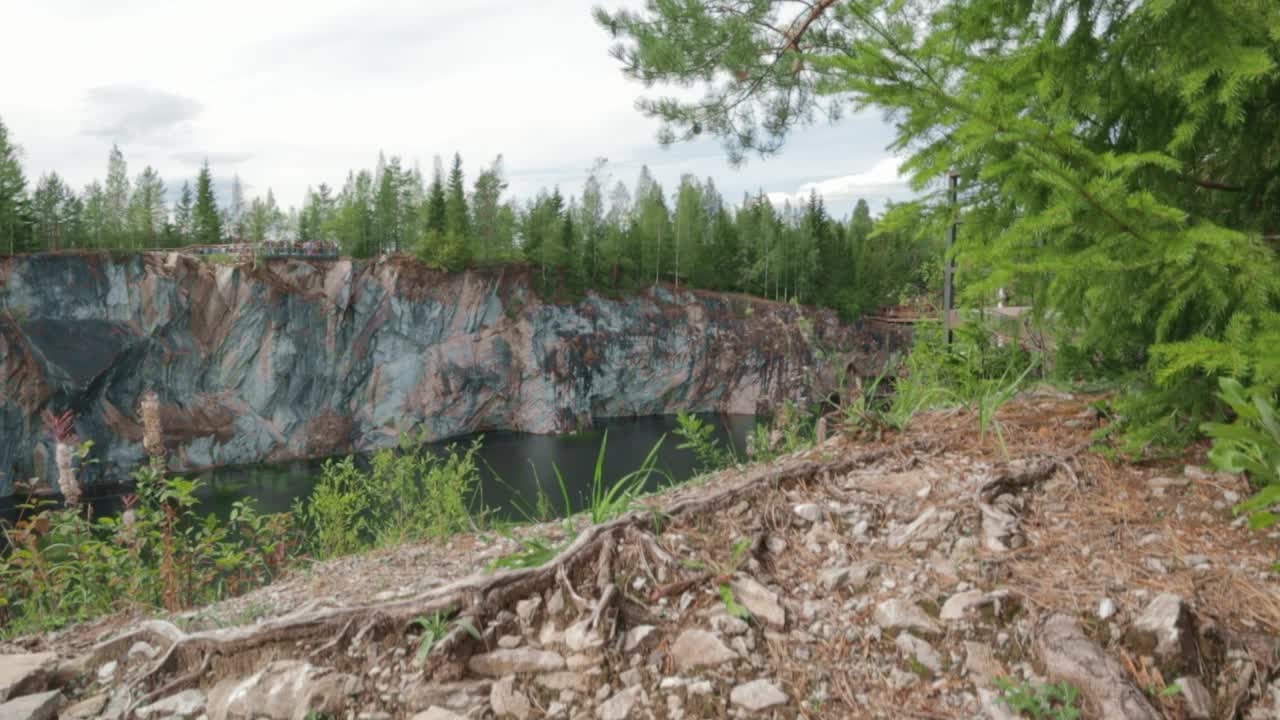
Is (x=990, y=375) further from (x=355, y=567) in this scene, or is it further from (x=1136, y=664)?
(x=355, y=567)

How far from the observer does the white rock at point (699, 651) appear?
1.70m

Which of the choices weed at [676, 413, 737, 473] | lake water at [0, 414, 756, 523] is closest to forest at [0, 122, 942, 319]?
lake water at [0, 414, 756, 523]

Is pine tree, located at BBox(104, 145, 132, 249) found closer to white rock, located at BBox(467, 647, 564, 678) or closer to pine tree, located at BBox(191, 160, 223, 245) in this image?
pine tree, located at BBox(191, 160, 223, 245)

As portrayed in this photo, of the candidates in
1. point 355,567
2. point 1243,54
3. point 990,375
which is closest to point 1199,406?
point 1243,54

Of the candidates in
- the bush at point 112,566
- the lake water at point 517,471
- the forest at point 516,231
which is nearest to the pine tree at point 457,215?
the forest at point 516,231

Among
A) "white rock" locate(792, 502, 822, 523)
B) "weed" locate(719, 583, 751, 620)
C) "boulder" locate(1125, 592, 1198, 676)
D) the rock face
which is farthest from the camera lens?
the rock face

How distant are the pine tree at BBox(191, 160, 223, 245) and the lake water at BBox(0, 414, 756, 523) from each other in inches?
561

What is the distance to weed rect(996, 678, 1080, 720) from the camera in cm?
141

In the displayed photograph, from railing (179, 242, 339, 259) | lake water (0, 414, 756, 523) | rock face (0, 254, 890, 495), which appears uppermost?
railing (179, 242, 339, 259)

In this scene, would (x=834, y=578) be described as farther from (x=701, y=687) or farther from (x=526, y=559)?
(x=526, y=559)

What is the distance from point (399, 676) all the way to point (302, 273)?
29.2 metres

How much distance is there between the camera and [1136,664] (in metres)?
1.54

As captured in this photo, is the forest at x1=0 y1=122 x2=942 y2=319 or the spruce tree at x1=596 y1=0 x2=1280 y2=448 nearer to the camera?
the spruce tree at x1=596 y1=0 x2=1280 y2=448

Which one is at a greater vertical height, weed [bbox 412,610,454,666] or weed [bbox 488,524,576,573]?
weed [bbox 488,524,576,573]
